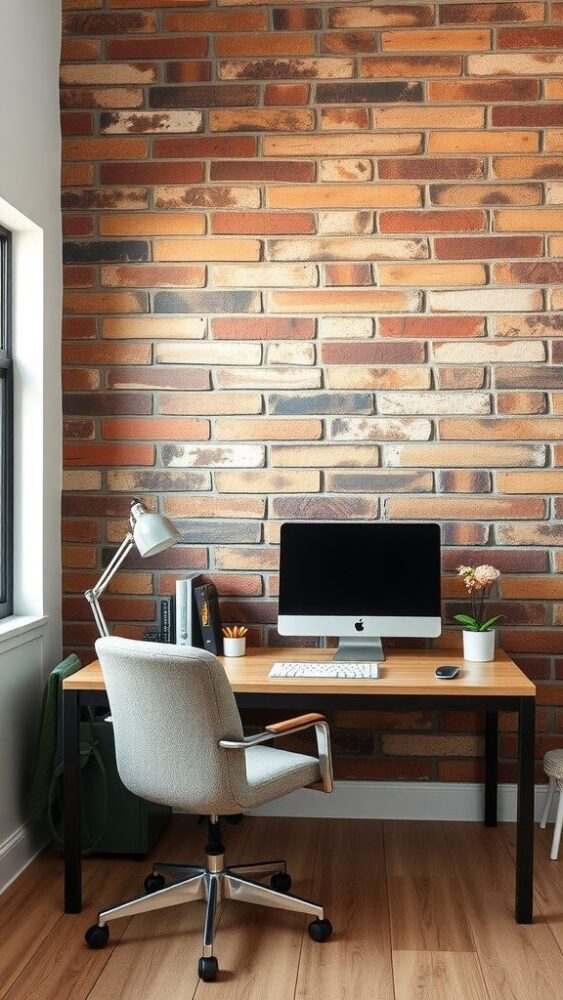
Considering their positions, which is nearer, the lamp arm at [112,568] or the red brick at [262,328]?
the lamp arm at [112,568]

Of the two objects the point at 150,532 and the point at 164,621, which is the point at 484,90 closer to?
the point at 150,532

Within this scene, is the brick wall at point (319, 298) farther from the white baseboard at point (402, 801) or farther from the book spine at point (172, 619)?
the book spine at point (172, 619)

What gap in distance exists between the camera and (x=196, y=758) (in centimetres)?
240

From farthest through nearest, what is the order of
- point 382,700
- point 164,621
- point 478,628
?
point 164,621 < point 478,628 < point 382,700

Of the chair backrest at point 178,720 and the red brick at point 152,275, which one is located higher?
the red brick at point 152,275

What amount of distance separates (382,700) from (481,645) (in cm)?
50

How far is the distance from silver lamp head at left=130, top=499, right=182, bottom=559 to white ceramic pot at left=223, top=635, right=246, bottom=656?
0.44 m

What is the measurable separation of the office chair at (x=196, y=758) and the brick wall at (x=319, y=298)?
0.95 metres

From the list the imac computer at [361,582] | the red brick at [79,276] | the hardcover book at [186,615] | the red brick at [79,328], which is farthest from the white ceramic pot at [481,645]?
the red brick at [79,276]

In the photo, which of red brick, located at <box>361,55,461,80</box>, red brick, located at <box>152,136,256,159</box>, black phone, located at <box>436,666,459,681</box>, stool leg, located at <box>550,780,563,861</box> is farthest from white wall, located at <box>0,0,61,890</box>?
stool leg, located at <box>550,780,563,861</box>

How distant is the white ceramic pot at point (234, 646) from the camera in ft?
10.5

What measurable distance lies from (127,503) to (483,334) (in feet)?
4.57

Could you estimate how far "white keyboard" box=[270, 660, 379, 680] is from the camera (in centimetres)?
283

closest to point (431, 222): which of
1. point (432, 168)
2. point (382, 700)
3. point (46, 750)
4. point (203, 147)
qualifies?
point (432, 168)
